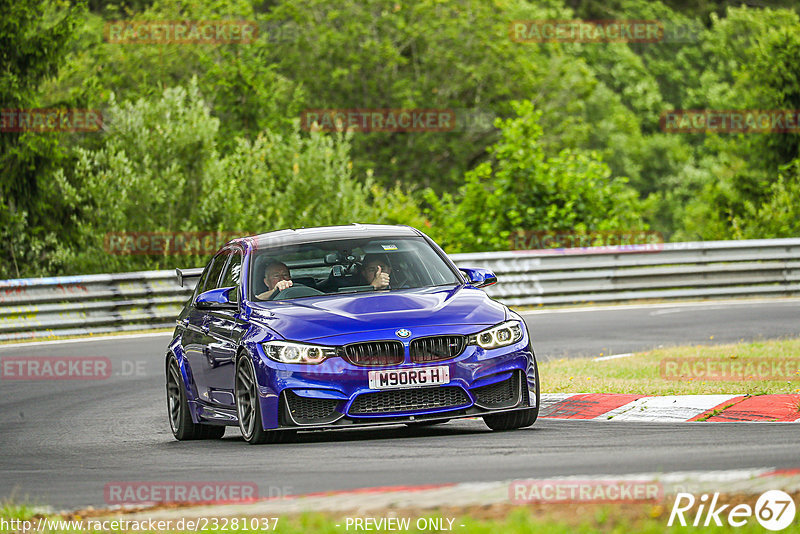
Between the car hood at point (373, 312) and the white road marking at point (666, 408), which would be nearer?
the car hood at point (373, 312)

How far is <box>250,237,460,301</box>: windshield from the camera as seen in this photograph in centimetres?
1020

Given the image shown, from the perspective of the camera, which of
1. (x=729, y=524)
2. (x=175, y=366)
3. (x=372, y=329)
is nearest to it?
(x=729, y=524)

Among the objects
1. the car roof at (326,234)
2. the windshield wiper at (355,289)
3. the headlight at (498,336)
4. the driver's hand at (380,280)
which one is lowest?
the headlight at (498,336)

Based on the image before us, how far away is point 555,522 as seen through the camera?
18.1ft

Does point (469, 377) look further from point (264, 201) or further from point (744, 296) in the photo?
point (264, 201)

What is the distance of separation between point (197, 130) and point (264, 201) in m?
2.06

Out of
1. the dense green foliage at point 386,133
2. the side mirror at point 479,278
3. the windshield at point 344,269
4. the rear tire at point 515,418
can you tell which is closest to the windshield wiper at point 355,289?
the windshield at point 344,269

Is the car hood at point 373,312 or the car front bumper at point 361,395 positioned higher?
the car hood at point 373,312

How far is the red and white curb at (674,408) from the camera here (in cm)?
985

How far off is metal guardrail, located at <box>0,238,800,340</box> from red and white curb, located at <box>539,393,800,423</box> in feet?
38.7

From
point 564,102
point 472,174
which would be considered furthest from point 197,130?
point 564,102

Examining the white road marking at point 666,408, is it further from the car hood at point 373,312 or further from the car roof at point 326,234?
the car roof at point 326,234

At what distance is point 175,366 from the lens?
11.3 metres

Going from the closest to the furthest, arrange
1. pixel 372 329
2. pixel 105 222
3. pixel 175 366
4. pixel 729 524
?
pixel 729 524 < pixel 372 329 < pixel 175 366 < pixel 105 222
